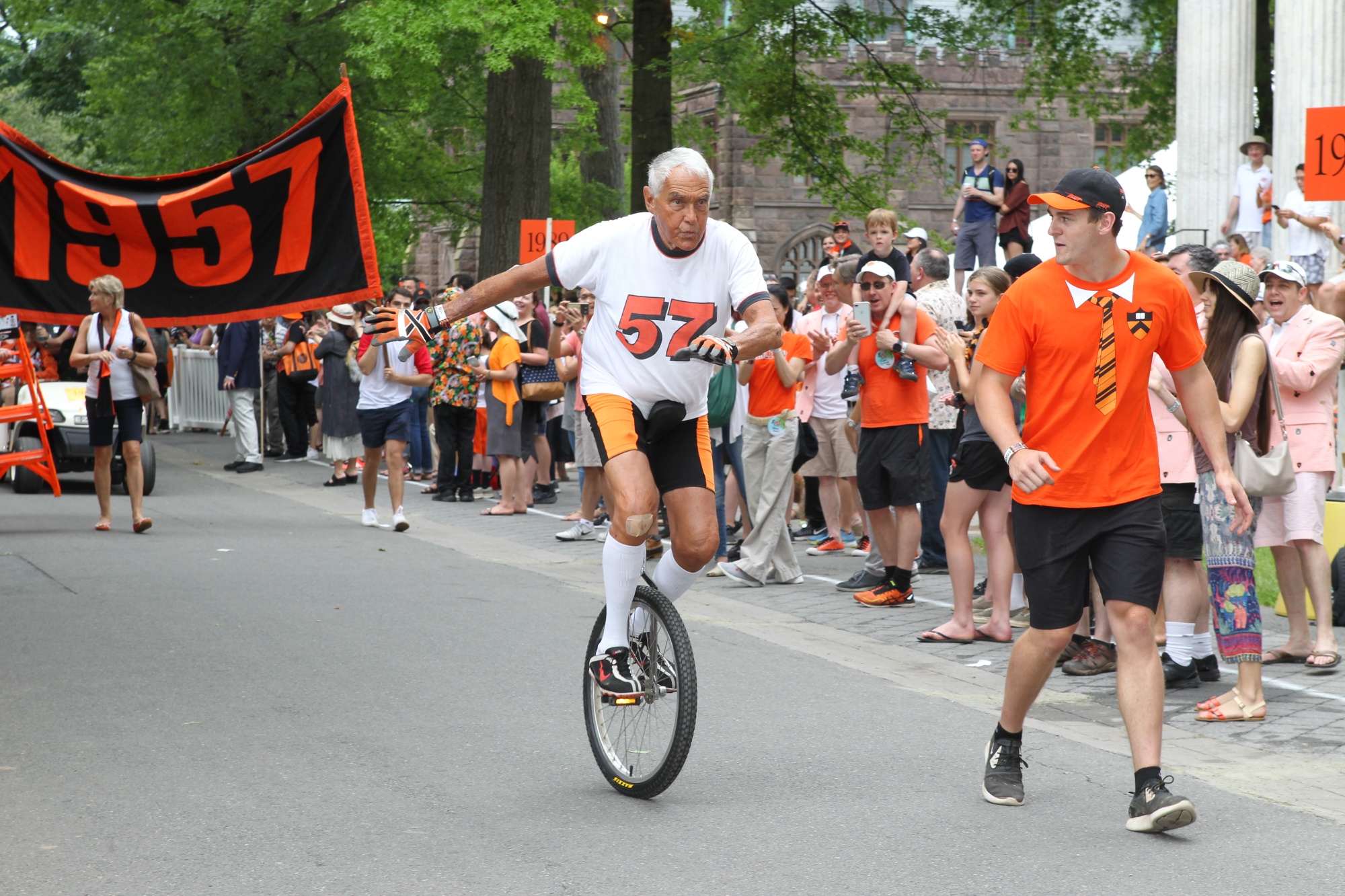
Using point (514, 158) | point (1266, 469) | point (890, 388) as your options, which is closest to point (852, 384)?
point (890, 388)

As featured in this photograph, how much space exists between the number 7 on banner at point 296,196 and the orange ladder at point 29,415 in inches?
105

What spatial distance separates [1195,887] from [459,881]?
6.82 feet

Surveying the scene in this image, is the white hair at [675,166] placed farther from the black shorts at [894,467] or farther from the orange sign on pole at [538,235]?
the orange sign on pole at [538,235]

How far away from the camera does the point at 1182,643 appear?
7.47 m

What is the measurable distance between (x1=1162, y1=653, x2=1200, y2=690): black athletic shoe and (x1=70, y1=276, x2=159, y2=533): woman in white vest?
28.6 ft

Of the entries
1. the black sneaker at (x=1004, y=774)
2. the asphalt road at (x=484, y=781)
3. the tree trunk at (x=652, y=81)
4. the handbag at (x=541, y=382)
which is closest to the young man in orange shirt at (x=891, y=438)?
the asphalt road at (x=484, y=781)

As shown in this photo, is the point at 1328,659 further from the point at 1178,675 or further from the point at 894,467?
the point at 894,467

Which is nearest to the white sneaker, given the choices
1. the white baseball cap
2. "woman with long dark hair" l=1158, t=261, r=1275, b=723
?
the white baseball cap

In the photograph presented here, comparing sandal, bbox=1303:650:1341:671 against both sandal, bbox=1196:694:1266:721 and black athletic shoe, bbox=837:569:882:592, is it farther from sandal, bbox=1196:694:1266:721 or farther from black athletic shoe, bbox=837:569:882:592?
black athletic shoe, bbox=837:569:882:592

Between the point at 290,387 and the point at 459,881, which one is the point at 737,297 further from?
the point at 290,387

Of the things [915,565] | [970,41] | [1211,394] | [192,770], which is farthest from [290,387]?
[1211,394]

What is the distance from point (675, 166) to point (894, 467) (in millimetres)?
4688

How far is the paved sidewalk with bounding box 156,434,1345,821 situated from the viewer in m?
6.12

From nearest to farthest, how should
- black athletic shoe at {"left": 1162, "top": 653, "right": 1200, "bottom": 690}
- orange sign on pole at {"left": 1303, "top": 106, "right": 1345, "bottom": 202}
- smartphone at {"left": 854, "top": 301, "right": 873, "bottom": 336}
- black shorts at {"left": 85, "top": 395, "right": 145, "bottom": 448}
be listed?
black athletic shoe at {"left": 1162, "top": 653, "right": 1200, "bottom": 690}
smartphone at {"left": 854, "top": 301, "right": 873, "bottom": 336}
orange sign on pole at {"left": 1303, "top": 106, "right": 1345, "bottom": 202}
black shorts at {"left": 85, "top": 395, "right": 145, "bottom": 448}
